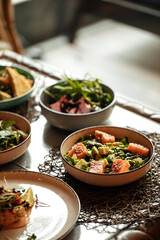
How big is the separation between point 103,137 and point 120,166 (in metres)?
0.23

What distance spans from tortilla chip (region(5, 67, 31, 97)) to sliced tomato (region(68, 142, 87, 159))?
0.61m

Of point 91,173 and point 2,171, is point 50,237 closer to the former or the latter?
point 91,173

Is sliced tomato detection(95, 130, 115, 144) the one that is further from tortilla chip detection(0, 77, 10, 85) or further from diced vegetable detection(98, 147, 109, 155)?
tortilla chip detection(0, 77, 10, 85)

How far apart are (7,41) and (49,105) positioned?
7.15ft

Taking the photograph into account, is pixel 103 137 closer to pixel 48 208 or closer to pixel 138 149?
pixel 138 149

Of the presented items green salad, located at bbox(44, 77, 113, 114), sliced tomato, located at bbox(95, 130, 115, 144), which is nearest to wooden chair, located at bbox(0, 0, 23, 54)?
green salad, located at bbox(44, 77, 113, 114)

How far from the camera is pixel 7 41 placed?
3822 millimetres

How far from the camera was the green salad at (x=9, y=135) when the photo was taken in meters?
1.50

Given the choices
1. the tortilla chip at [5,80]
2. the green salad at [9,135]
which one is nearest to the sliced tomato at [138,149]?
the green salad at [9,135]

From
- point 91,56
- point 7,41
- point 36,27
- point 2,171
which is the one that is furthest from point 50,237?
point 36,27

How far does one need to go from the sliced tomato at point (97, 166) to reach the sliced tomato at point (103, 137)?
0.19m

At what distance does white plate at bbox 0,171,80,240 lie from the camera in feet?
3.71

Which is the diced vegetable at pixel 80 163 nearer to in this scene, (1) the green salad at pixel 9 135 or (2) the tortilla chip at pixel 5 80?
(1) the green salad at pixel 9 135

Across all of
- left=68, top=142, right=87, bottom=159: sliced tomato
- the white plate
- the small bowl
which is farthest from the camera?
the small bowl
